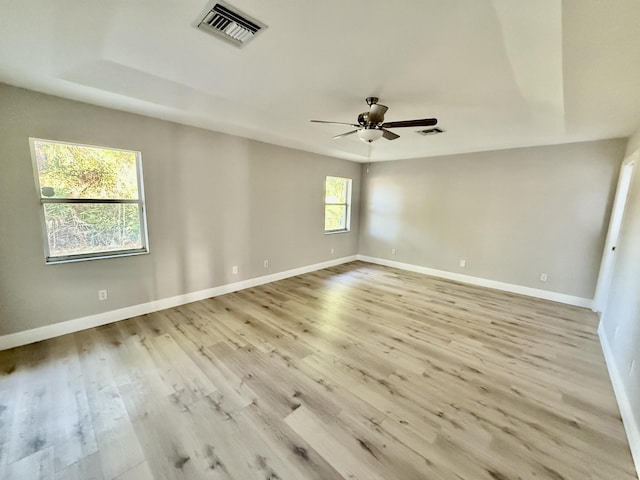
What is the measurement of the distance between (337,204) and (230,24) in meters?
4.49

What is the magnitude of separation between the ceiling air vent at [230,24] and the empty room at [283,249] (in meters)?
0.02

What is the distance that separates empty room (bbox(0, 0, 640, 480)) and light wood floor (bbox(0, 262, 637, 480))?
0.06ft

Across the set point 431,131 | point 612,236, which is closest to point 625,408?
point 612,236

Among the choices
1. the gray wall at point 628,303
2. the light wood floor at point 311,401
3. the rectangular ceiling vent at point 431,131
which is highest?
the rectangular ceiling vent at point 431,131

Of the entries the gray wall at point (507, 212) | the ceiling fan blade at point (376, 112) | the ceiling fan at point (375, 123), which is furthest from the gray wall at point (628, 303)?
the ceiling fan blade at point (376, 112)

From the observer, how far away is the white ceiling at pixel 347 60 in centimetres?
145

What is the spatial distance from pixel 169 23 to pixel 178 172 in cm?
201

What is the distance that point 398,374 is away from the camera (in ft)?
7.35

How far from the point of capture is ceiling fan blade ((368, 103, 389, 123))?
2.52 meters

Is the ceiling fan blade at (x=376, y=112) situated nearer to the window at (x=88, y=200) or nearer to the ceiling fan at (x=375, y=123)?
the ceiling fan at (x=375, y=123)

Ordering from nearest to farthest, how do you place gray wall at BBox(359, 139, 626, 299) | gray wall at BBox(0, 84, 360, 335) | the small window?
gray wall at BBox(0, 84, 360, 335), gray wall at BBox(359, 139, 626, 299), the small window

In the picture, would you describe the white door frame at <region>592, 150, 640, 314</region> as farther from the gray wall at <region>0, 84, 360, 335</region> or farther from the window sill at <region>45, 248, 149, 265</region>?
the window sill at <region>45, 248, 149, 265</region>

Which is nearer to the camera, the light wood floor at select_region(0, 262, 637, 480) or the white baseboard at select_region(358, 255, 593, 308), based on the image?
the light wood floor at select_region(0, 262, 637, 480)

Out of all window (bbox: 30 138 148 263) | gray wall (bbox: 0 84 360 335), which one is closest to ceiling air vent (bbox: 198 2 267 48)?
gray wall (bbox: 0 84 360 335)
